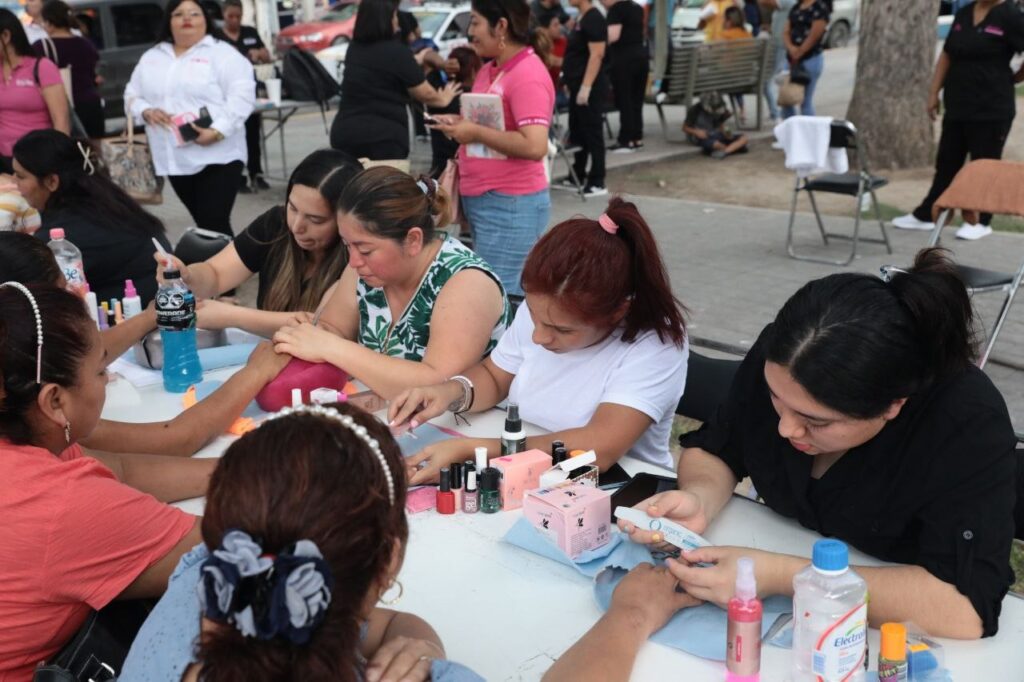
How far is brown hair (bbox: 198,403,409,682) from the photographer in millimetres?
1130

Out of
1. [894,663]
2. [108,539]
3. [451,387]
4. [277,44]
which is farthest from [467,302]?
[277,44]

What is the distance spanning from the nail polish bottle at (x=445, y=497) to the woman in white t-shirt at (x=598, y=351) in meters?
0.09

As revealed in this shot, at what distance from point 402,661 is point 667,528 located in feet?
2.06

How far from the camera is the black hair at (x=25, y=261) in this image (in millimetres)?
2877

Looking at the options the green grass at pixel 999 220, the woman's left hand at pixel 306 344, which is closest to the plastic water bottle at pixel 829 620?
the woman's left hand at pixel 306 344

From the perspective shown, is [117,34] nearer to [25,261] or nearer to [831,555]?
[25,261]

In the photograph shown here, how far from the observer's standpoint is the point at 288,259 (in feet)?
11.6

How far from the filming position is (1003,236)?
7070 mm

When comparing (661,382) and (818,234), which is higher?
(661,382)

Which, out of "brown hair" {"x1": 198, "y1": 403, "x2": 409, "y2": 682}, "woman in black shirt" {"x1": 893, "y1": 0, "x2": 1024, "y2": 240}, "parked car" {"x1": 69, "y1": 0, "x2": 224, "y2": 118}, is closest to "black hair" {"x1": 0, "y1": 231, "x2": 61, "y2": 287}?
"brown hair" {"x1": 198, "y1": 403, "x2": 409, "y2": 682}

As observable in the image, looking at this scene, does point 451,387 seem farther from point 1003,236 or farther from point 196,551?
point 1003,236

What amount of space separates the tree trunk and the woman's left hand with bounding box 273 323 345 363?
744cm

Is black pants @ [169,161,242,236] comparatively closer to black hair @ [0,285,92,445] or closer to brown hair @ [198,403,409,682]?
black hair @ [0,285,92,445]

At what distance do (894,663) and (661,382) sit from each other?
104 centimetres
